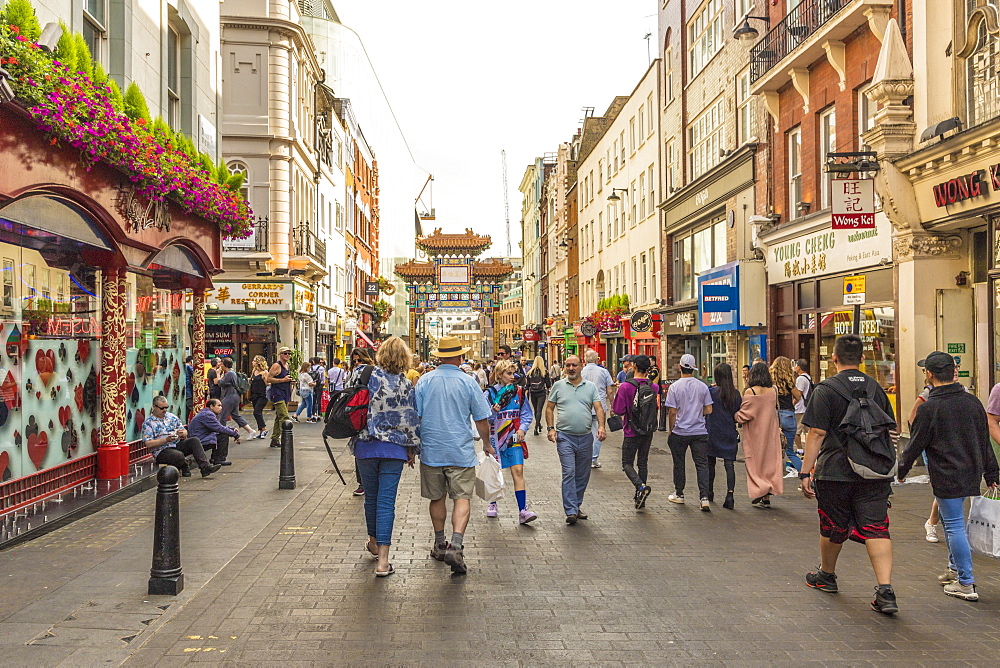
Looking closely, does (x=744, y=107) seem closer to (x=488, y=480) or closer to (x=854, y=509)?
(x=488, y=480)

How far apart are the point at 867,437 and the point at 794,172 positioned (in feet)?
50.6

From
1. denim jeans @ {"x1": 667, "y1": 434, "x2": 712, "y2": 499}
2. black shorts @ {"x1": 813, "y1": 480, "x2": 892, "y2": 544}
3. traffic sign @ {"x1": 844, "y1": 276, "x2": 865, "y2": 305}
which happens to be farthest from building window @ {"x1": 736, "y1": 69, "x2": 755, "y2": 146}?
black shorts @ {"x1": 813, "y1": 480, "x2": 892, "y2": 544}

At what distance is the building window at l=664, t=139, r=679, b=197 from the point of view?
30031 mm

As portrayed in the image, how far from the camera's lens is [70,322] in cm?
1097

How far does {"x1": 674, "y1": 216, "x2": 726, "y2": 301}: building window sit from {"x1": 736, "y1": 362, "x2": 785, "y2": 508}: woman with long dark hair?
15.1 metres

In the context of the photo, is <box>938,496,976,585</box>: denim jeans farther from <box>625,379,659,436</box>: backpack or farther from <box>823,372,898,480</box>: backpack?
<box>625,379,659,436</box>: backpack

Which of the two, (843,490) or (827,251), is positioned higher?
(827,251)

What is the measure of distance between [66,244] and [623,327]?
90.1 ft

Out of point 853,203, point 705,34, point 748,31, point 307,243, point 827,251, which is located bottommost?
point 827,251

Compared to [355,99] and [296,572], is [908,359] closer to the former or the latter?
[296,572]

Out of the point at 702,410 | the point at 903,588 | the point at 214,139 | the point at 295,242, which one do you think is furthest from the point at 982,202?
the point at 295,242

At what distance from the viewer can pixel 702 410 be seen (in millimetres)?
10383

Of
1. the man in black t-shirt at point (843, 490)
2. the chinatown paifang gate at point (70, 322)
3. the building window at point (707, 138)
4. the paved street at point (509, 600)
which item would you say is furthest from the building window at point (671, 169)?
the man in black t-shirt at point (843, 490)

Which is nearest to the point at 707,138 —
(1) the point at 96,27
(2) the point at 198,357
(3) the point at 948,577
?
(2) the point at 198,357
